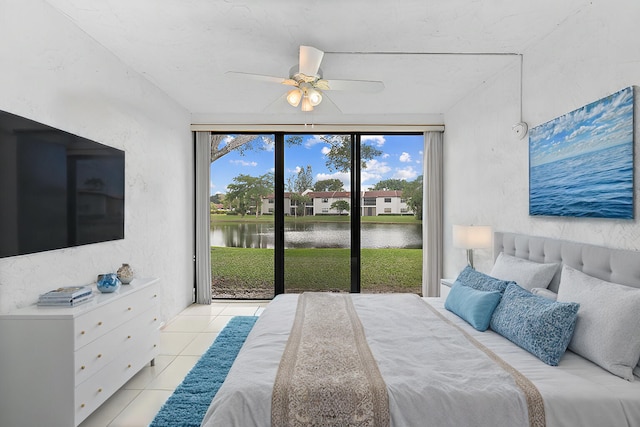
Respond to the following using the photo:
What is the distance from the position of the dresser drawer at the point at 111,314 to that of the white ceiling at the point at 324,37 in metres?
1.81

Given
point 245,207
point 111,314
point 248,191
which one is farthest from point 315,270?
point 111,314

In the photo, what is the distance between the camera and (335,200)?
17.6 feet

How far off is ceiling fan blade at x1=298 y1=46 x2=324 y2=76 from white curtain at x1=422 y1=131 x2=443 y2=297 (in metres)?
2.87

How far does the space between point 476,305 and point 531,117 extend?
5.30 ft

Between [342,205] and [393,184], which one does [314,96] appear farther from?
[393,184]

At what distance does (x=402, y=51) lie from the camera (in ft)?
10.3

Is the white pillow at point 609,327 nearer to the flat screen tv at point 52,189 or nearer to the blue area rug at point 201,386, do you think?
the blue area rug at point 201,386

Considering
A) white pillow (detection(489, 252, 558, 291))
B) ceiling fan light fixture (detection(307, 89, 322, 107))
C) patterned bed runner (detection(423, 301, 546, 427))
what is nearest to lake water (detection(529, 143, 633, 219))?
white pillow (detection(489, 252, 558, 291))

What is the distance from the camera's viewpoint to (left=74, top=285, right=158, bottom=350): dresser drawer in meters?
2.22

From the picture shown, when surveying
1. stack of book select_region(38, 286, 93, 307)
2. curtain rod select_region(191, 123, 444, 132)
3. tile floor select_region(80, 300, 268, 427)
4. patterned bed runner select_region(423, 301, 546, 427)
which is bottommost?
tile floor select_region(80, 300, 268, 427)

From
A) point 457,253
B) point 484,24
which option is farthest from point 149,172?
point 457,253

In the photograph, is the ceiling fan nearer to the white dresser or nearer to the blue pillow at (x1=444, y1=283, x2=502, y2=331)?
the blue pillow at (x1=444, y1=283, x2=502, y2=331)

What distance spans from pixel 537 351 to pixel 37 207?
9.85 feet

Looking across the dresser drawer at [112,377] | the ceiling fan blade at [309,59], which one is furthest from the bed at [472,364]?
the ceiling fan blade at [309,59]
